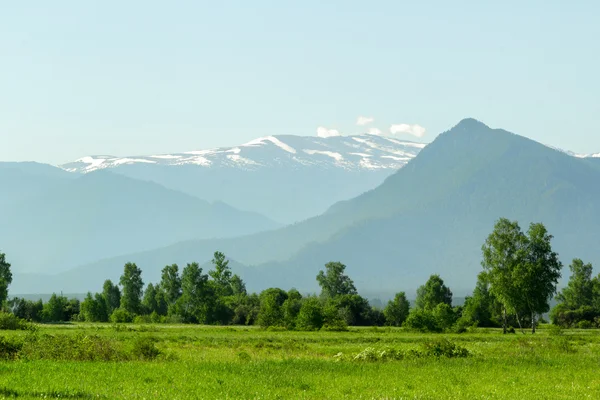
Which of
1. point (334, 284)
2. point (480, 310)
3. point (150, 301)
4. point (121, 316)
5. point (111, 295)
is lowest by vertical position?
point (121, 316)

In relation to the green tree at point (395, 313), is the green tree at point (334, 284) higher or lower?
higher

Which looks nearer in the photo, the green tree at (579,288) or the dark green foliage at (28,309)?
the dark green foliage at (28,309)

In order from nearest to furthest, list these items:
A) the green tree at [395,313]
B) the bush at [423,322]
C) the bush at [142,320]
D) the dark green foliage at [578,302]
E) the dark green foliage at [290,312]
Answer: the bush at [423,322] < the dark green foliage at [290,312] < the bush at [142,320] < the green tree at [395,313] < the dark green foliage at [578,302]

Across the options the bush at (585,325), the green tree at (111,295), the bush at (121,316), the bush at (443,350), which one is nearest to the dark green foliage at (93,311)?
the bush at (121,316)

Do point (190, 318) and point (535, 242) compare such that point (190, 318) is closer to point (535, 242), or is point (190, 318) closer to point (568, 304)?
point (535, 242)

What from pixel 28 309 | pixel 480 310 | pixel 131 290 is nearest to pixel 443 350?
pixel 480 310

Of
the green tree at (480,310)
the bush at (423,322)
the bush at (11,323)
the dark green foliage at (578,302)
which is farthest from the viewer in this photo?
the dark green foliage at (578,302)

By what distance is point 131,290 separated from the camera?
15812cm

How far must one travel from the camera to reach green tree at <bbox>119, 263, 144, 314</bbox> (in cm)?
15725

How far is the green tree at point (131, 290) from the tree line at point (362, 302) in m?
0.20

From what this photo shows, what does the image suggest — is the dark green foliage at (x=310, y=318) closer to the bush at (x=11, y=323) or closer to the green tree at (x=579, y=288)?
the bush at (x=11, y=323)

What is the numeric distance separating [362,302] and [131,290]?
47.3 m

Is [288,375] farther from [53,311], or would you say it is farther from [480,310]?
[53,311]

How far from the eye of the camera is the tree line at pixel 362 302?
11025 cm
